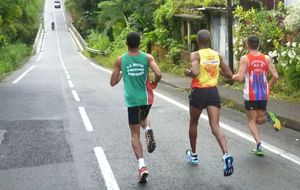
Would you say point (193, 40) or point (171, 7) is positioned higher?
point (171, 7)

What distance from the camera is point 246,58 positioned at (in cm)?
727

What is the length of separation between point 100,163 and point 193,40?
62.0 ft

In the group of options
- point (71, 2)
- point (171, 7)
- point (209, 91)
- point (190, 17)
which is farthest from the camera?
point (71, 2)

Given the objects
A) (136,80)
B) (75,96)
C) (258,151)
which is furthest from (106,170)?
(75,96)

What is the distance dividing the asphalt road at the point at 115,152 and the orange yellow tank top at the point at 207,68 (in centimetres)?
117

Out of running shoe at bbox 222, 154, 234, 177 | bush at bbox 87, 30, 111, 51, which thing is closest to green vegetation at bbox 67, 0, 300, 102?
bush at bbox 87, 30, 111, 51

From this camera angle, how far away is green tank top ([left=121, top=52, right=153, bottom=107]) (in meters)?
6.16

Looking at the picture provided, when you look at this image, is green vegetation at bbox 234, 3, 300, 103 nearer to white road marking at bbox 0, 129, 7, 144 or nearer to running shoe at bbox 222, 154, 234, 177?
running shoe at bbox 222, 154, 234, 177

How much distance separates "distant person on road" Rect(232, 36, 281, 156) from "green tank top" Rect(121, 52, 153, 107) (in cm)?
160

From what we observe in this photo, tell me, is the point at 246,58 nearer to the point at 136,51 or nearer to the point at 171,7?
the point at 136,51

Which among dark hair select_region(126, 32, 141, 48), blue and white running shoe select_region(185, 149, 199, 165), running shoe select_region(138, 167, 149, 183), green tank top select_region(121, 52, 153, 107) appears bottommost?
blue and white running shoe select_region(185, 149, 199, 165)

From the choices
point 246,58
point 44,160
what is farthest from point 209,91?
point 44,160

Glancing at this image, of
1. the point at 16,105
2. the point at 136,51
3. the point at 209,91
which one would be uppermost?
the point at 136,51

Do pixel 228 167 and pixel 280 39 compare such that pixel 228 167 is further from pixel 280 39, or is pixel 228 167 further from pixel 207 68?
pixel 280 39
